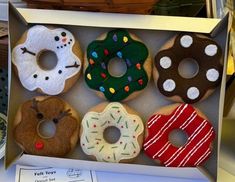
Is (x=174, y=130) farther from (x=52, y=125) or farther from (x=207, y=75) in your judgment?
(x=52, y=125)

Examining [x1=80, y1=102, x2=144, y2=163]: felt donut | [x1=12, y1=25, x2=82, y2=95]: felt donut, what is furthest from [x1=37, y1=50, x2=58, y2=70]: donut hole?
[x1=80, y1=102, x2=144, y2=163]: felt donut

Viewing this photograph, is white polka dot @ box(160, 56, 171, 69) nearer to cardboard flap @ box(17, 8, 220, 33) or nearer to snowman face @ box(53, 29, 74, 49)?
cardboard flap @ box(17, 8, 220, 33)

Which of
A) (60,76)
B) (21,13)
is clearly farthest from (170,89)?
(21,13)

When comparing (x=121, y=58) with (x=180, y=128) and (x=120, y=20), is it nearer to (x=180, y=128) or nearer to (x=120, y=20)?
(x=120, y=20)

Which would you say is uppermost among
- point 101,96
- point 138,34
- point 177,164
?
point 138,34

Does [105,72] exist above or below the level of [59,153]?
above
